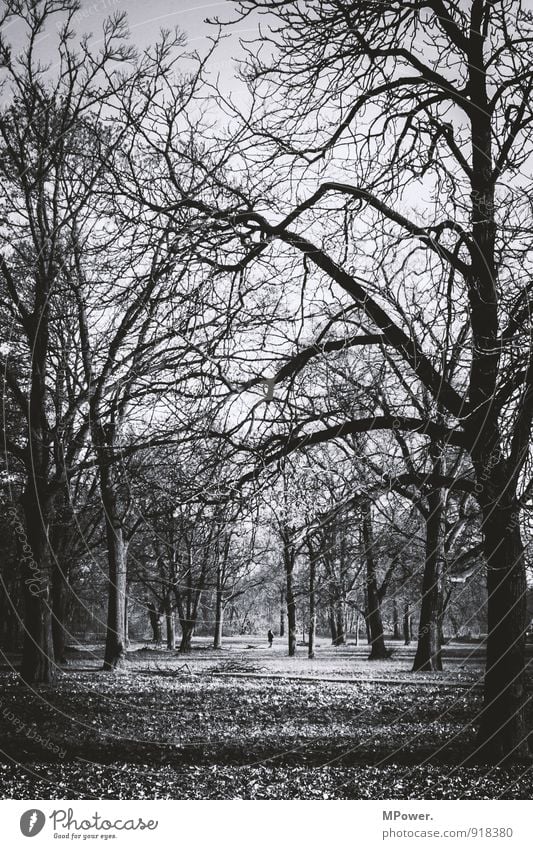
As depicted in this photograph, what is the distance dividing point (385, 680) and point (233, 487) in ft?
25.5

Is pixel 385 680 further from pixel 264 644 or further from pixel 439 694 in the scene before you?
pixel 264 644

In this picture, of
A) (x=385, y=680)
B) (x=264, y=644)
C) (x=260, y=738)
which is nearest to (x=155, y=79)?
(x=260, y=738)

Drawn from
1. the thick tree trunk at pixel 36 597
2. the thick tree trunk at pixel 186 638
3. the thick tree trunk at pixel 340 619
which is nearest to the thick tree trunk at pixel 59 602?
the thick tree trunk at pixel 36 597

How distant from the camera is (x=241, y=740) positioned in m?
6.23

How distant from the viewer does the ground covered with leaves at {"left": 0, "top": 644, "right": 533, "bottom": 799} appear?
4434mm

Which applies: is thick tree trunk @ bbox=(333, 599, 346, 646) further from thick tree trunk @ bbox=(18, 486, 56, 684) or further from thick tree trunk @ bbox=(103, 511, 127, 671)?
thick tree trunk @ bbox=(18, 486, 56, 684)

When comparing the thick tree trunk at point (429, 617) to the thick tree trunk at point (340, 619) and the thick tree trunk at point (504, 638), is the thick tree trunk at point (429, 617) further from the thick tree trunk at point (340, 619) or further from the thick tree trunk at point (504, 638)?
the thick tree trunk at point (504, 638)

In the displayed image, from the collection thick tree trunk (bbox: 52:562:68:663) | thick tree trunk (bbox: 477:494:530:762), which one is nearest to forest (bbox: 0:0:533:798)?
thick tree trunk (bbox: 477:494:530:762)

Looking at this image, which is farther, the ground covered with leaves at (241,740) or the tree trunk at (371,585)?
the tree trunk at (371,585)

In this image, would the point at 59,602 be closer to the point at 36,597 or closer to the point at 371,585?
the point at 36,597

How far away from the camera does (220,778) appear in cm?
469

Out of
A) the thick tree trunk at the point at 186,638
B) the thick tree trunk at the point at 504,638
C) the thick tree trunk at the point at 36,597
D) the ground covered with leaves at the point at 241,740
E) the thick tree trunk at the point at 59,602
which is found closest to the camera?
the ground covered with leaves at the point at 241,740

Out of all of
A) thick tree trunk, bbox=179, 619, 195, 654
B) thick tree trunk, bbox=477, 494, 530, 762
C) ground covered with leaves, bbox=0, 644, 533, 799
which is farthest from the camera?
thick tree trunk, bbox=179, 619, 195, 654

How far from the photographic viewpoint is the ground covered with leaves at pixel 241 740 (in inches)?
175
